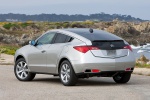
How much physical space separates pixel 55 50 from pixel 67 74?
37.5 inches

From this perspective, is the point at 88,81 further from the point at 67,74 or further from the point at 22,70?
the point at 22,70

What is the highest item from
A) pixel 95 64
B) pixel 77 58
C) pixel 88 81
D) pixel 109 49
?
pixel 109 49

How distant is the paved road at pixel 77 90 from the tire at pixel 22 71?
7.6 inches

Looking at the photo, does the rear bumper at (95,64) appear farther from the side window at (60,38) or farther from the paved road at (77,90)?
the side window at (60,38)

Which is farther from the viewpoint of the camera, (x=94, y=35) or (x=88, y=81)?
(x=88, y=81)

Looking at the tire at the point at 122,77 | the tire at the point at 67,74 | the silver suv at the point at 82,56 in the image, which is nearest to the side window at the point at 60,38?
the silver suv at the point at 82,56

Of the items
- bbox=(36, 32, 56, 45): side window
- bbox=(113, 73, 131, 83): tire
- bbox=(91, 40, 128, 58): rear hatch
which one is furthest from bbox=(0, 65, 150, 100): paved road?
bbox=(36, 32, 56, 45): side window

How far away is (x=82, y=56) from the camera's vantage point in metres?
14.6

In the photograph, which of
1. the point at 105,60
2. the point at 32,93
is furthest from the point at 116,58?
the point at 32,93

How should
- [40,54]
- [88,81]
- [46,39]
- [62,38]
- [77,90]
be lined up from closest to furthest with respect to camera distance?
[77,90], [62,38], [40,54], [46,39], [88,81]

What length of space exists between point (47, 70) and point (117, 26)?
105 metres

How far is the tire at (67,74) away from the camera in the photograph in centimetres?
1466

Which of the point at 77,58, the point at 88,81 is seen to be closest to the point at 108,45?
the point at 77,58

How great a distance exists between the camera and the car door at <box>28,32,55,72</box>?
52.4 feet
